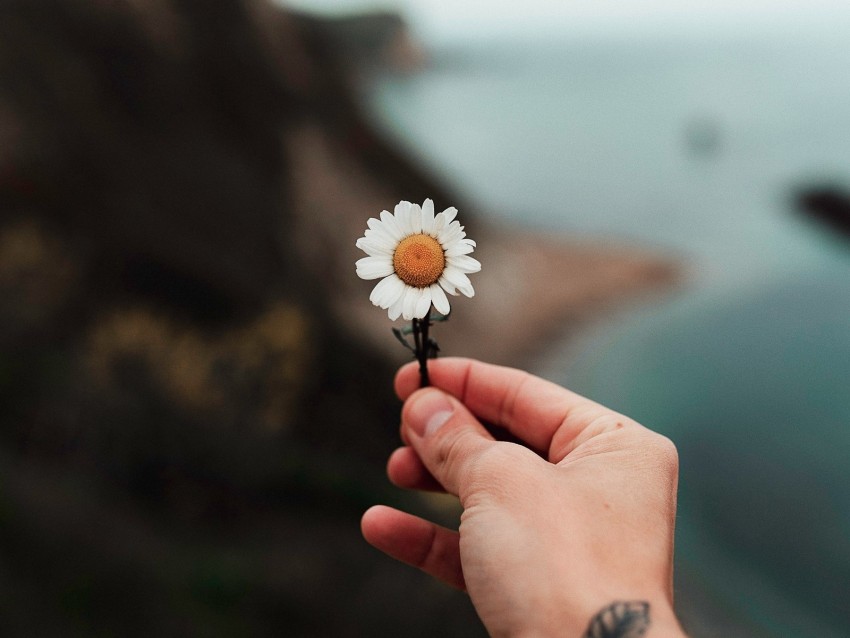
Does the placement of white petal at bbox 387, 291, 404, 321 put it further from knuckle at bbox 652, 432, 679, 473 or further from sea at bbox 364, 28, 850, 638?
sea at bbox 364, 28, 850, 638

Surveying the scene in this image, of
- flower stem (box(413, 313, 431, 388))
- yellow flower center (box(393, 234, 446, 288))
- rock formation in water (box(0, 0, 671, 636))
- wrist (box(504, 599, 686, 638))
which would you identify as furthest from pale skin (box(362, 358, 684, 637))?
rock formation in water (box(0, 0, 671, 636))

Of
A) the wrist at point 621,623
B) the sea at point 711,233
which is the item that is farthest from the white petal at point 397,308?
the sea at point 711,233

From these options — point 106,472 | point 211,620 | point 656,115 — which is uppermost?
point 656,115

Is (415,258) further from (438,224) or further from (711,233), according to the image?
(711,233)

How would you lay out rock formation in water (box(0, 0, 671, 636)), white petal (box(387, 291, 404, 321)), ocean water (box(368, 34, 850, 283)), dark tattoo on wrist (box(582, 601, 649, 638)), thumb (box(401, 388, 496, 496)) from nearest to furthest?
dark tattoo on wrist (box(582, 601, 649, 638)) → white petal (box(387, 291, 404, 321)) → thumb (box(401, 388, 496, 496)) → rock formation in water (box(0, 0, 671, 636)) → ocean water (box(368, 34, 850, 283))

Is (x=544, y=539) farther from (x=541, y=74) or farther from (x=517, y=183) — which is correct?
(x=541, y=74)

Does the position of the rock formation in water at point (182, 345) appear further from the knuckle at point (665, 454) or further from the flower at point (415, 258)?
the knuckle at point (665, 454)

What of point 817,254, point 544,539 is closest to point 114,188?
point 544,539
